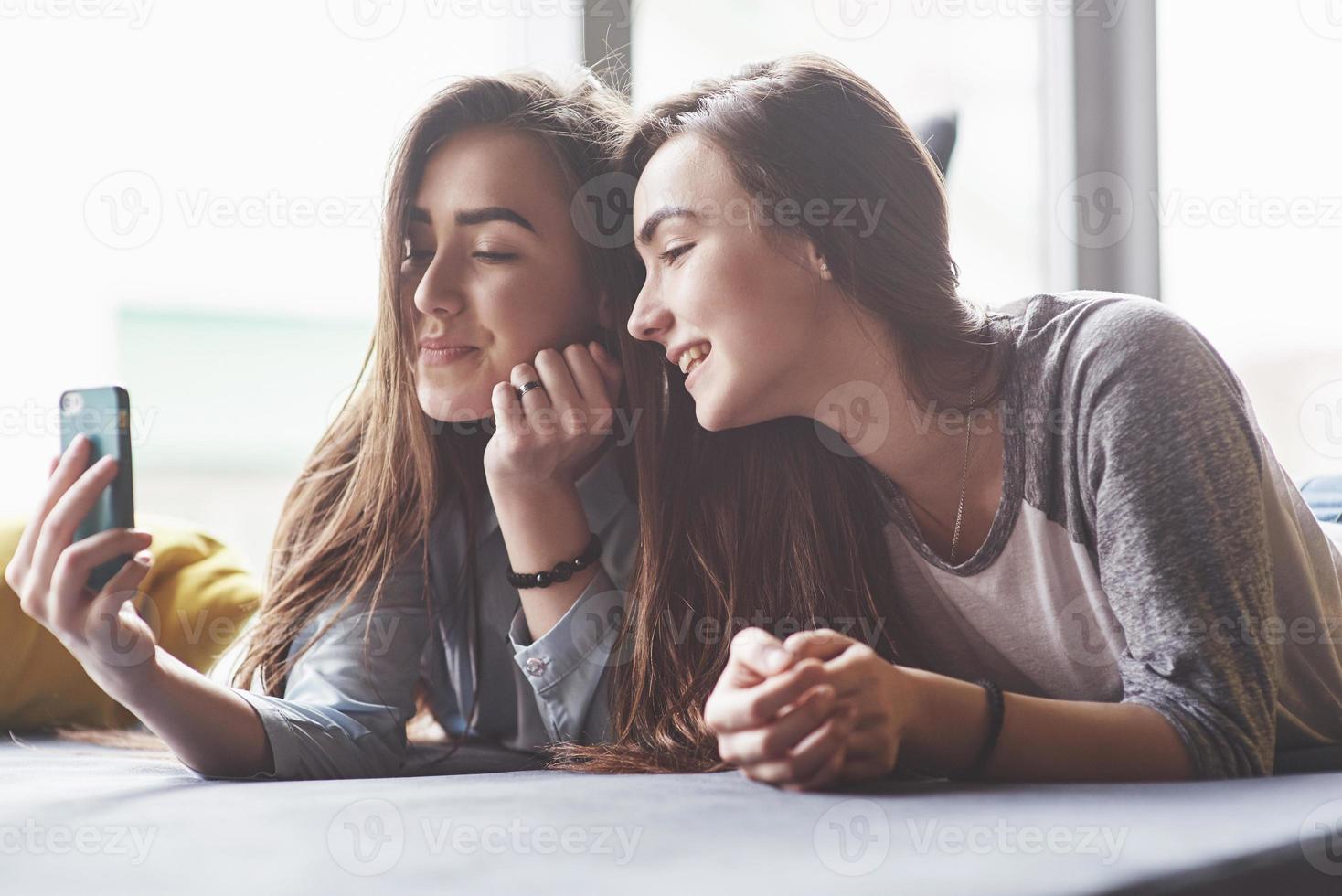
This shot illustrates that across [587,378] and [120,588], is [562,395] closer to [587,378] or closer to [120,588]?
[587,378]

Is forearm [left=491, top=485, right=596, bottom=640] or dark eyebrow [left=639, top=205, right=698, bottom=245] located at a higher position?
dark eyebrow [left=639, top=205, right=698, bottom=245]

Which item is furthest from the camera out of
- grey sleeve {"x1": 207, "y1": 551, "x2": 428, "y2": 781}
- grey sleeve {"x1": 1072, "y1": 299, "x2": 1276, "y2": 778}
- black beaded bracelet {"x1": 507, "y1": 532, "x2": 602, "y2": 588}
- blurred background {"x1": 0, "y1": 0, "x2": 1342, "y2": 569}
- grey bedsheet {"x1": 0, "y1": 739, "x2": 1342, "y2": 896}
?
blurred background {"x1": 0, "y1": 0, "x2": 1342, "y2": 569}

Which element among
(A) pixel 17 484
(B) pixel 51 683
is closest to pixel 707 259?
(B) pixel 51 683

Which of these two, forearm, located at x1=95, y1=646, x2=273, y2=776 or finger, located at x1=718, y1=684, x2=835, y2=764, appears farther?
forearm, located at x1=95, y1=646, x2=273, y2=776

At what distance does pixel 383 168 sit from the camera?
4.00ft

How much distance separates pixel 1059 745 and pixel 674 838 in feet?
0.98

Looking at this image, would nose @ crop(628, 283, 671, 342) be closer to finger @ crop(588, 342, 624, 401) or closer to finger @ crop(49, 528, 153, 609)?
finger @ crop(588, 342, 624, 401)

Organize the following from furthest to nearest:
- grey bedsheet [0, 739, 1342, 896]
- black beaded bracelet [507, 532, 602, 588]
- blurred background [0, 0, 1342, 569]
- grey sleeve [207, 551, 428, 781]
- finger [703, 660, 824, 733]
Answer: blurred background [0, 0, 1342, 569] → black beaded bracelet [507, 532, 602, 588] → grey sleeve [207, 551, 428, 781] → finger [703, 660, 824, 733] → grey bedsheet [0, 739, 1342, 896]

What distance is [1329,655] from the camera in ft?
3.05

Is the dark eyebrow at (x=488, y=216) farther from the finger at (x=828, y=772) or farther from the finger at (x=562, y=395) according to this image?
the finger at (x=828, y=772)

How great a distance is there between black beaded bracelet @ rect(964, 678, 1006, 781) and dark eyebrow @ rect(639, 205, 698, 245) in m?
0.48

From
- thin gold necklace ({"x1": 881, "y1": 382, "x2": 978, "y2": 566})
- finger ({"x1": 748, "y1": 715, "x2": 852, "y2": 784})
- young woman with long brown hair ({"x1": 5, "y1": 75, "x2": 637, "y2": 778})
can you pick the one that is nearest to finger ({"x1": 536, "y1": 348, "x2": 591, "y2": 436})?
young woman with long brown hair ({"x1": 5, "y1": 75, "x2": 637, "y2": 778})

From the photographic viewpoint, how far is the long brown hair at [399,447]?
3.77ft

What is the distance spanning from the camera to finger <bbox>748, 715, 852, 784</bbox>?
70 centimetres
